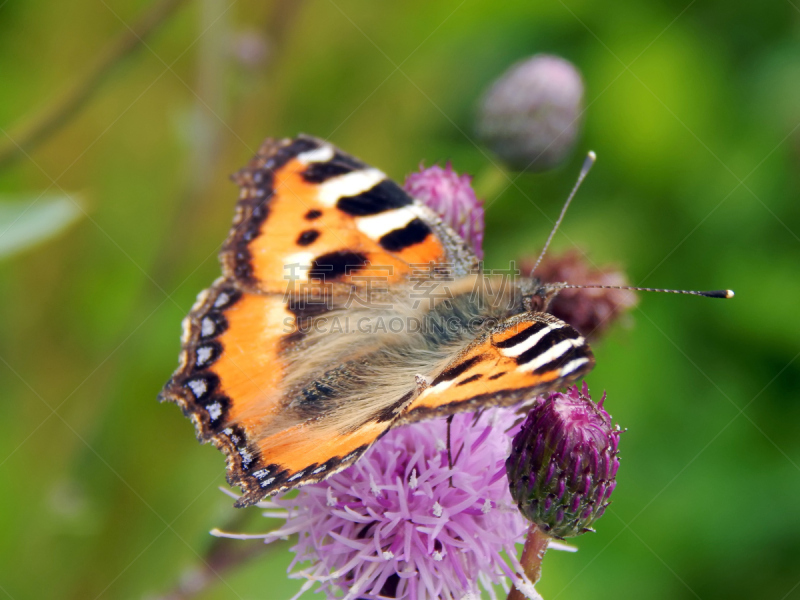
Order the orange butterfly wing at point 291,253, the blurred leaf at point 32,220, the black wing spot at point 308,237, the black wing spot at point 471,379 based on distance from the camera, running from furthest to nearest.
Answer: the black wing spot at point 308,237 < the blurred leaf at point 32,220 < the orange butterfly wing at point 291,253 < the black wing spot at point 471,379

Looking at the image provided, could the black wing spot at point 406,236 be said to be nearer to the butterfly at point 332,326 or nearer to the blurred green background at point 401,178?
the butterfly at point 332,326

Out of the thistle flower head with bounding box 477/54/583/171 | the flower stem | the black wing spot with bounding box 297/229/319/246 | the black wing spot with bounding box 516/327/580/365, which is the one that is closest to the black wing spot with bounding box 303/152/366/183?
the black wing spot with bounding box 297/229/319/246

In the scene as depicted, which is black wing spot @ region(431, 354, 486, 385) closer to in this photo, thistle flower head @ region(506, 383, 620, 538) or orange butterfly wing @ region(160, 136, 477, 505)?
thistle flower head @ region(506, 383, 620, 538)

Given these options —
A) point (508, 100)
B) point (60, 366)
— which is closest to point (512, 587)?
point (508, 100)

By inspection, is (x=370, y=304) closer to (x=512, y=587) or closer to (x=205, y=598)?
(x=512, y=587)

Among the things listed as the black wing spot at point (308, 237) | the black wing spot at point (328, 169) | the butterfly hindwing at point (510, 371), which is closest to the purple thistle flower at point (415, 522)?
the butterfly hindwing at point (510, 371)

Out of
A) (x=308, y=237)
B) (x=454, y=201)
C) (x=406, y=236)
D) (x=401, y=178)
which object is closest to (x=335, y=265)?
(x=308, y=237)

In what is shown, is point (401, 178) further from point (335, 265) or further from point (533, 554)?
point (533, 554)
